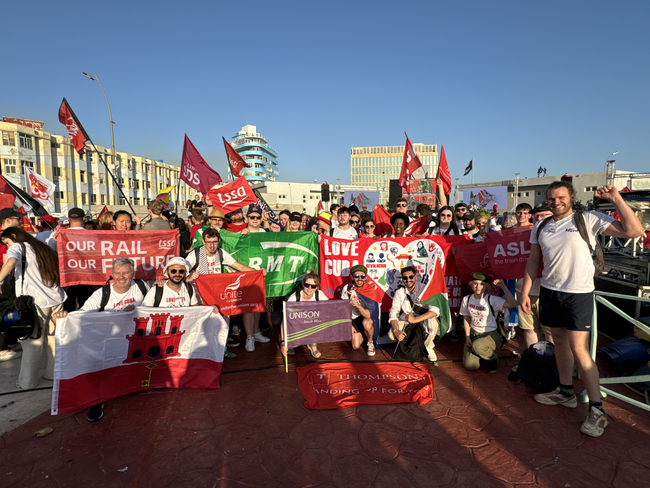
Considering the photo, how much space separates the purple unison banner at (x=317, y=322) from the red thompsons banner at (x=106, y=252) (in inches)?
87.6

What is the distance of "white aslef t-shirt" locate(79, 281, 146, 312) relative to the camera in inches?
144

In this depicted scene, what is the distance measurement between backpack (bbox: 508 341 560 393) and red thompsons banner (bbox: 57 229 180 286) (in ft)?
16.5

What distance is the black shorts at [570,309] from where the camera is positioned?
308 cm

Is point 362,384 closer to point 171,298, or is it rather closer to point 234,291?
point 234,291

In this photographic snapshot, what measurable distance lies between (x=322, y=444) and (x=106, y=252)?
398 centimetres

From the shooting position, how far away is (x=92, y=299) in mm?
3672

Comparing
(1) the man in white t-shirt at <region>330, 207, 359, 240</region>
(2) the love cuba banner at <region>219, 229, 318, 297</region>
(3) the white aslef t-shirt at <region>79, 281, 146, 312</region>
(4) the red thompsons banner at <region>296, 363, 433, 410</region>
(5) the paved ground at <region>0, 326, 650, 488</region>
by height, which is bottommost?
(5) the paved ground at <region>0, 326, 650, 488</region>

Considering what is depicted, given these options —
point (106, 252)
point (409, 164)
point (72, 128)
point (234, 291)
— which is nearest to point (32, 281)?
point (106, 252)

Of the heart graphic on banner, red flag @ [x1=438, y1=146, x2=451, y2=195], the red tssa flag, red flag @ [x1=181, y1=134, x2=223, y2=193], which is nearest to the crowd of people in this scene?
the heart graphic on banner

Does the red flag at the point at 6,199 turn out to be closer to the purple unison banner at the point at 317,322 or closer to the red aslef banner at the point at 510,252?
the purple unison banner at the point at 317,322

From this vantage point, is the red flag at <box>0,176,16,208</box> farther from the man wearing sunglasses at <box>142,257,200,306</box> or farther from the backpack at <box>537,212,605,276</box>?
the backpack at <box>537,212,605,276</box>

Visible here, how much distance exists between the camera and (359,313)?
5098 millimetres

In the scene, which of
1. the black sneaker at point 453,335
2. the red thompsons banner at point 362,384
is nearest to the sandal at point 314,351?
the red thompsons banner at point 362,384

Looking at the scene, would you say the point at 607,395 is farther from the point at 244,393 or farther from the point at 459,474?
the point at 244,393
